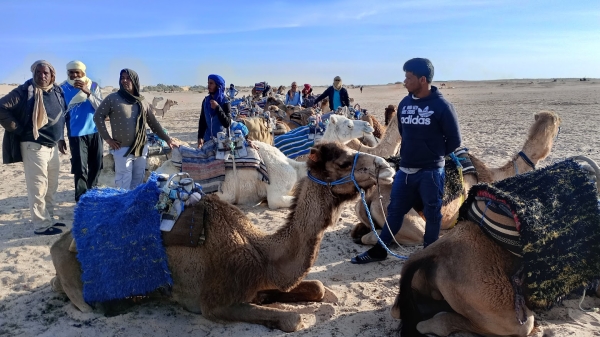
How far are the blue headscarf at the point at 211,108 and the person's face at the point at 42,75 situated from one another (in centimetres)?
221

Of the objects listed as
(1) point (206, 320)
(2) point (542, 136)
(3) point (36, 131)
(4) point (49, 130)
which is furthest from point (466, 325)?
(4) point (49, 130)

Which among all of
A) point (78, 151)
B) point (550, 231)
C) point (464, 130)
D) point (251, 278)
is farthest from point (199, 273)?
point (464, 130)

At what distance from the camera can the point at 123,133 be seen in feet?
18.6

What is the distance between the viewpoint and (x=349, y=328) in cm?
349

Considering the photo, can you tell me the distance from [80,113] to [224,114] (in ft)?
6.80

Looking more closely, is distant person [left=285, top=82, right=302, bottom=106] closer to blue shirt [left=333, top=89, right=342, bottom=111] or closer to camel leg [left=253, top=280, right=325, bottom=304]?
blue shirt [left=333, top=89, right=342, bottom=111]

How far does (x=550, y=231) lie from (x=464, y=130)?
1487 centimetres

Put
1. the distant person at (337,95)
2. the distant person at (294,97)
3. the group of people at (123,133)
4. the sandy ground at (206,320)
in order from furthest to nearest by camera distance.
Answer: the distant person at (294,97)
the distant person at (337,95)
the group of people at (123,133)
the sandy ground at (206,320)

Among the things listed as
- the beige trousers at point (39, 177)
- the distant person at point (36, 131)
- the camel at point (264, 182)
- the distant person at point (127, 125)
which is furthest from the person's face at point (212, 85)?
the beige trousers at point (39, 177)

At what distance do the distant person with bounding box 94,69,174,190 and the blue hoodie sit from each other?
3.34m

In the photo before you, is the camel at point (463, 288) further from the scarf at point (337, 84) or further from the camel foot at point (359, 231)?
the scarf at point (337, 84)

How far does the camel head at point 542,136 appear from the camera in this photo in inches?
217

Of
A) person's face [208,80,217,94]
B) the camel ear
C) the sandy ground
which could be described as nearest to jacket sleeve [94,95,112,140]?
the sandy ground

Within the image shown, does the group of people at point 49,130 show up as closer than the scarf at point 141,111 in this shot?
Yes
